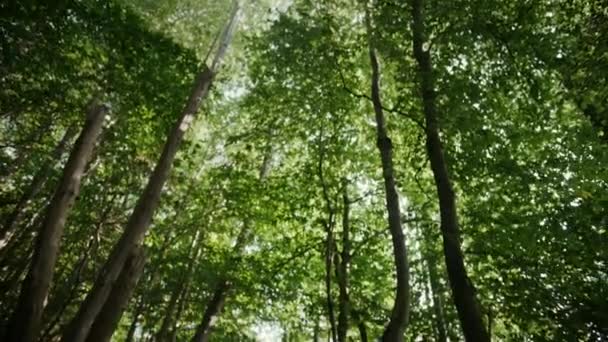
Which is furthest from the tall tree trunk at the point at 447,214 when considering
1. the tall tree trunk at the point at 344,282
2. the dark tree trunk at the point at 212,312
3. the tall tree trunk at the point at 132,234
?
the dark tree trunk at the point at 212,312

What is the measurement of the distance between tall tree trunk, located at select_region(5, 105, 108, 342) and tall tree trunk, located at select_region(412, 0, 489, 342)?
16.2 ft

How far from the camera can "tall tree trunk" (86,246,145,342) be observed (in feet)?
17.9

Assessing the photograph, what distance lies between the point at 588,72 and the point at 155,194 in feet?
18.2

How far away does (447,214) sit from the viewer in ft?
17.1

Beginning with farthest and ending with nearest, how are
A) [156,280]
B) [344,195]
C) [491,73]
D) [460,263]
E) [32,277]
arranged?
[156,280] < [344,195] < [491,73] < [32,277] < [460,263]

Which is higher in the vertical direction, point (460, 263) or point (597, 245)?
point (597, 245)

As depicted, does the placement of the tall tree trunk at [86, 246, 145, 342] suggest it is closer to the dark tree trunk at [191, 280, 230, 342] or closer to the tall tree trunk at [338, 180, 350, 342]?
the tall tree trunk at [338, 180, 350, 342]

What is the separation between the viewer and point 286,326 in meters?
13.9

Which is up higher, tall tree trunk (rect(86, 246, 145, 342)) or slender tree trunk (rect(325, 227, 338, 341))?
slender tree trunk (rect(325, 227, 338, 341))

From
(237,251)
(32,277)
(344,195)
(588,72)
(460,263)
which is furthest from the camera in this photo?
(237,251)

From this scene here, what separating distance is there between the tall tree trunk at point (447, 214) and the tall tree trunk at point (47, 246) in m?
4.94

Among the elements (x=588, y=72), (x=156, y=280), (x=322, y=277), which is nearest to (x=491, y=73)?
(x=588, y=72)

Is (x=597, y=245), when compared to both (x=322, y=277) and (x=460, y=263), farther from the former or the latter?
(x=322, y=277)

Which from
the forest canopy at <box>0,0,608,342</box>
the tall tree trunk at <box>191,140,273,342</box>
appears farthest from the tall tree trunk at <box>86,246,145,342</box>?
the tall tree trunk at <box>191,140,273,342</box>
